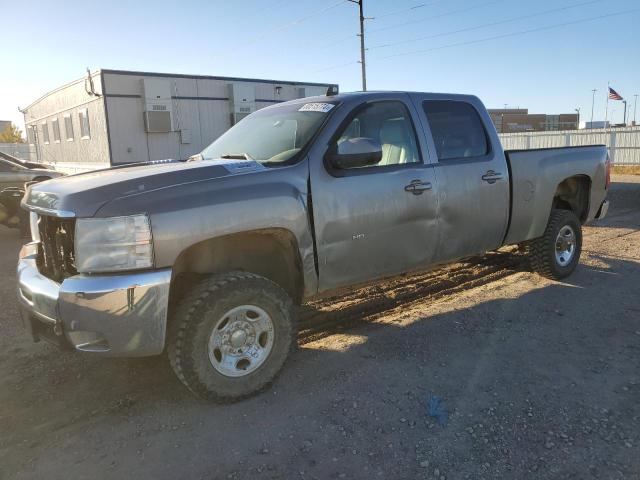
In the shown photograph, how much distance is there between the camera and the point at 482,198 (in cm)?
466

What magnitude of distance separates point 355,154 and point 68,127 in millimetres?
19017

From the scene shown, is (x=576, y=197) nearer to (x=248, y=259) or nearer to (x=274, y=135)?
(x=274, y=135)

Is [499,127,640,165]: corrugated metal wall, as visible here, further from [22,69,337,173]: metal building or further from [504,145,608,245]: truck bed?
[504,145,608,245]: truck bed

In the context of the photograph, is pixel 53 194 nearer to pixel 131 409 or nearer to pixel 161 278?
pixel 161 278

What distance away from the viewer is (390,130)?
4340mm

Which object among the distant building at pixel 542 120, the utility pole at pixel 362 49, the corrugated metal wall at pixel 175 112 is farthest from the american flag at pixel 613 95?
the distant building at pixel 542 120

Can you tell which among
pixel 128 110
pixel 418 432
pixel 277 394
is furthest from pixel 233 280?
pixel 128 110

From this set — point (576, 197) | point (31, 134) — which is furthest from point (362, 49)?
point (576, 197)

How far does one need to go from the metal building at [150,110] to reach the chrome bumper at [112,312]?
45.5 ft

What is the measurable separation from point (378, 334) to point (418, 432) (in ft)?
4.90

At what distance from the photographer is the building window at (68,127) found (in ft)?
62.9

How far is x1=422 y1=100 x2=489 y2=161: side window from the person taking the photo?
14.8ft

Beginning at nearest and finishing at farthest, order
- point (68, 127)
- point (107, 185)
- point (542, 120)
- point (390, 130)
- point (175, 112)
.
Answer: point (107, 185), point (390, 130), point (175, 112), point (68, 127), point (542, 120)

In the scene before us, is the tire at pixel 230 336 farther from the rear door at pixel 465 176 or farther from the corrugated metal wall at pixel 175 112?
the corrugated metal wall at pixel 175 112
